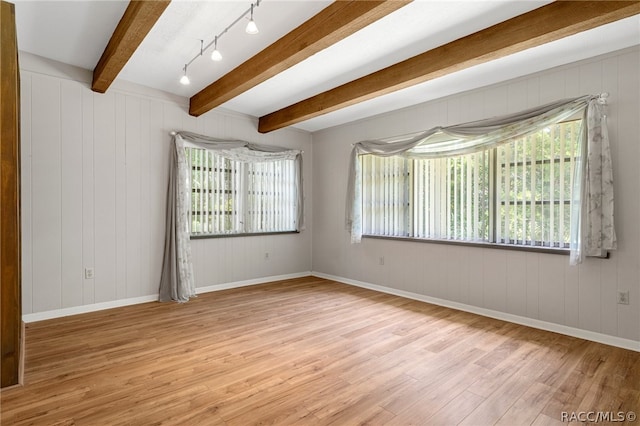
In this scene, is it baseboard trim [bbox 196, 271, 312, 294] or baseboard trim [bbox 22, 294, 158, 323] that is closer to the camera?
baseboard trim [bbox 22, 294, 158, 323]

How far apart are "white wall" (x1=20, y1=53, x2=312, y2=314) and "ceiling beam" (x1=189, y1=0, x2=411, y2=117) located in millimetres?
1102

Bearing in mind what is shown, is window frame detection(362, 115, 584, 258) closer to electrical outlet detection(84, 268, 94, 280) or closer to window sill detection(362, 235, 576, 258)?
window sill detection(362, 235, 576, 258)

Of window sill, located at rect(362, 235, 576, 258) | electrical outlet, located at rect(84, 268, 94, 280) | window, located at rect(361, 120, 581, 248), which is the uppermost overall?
window, located at rect(361, 120, 581, 248)

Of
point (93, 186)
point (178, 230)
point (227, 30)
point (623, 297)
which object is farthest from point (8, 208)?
point (623, 297)

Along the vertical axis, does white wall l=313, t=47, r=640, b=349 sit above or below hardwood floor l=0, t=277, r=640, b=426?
above

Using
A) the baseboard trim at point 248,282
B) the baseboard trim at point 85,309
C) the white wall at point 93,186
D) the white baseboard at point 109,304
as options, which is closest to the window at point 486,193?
the baseboard trim at point 248,282

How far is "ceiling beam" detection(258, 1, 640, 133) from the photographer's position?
7.41 feet

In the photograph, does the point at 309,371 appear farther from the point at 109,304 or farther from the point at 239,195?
the point at 239,195

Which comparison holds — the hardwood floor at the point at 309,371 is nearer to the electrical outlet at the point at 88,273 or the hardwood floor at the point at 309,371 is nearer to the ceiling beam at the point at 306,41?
the electrical outlet at the point at 88,273

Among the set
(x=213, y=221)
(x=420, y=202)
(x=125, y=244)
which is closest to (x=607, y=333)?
(x=420, y=202)

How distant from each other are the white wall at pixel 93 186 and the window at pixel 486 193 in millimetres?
2657

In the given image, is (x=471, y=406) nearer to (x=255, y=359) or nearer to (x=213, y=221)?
(x=255, y=359)

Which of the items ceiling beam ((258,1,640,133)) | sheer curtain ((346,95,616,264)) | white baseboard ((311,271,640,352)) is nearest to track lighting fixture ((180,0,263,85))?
ceiling beam ((258,1,640,133))

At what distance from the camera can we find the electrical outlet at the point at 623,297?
116 inches
